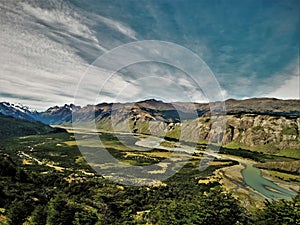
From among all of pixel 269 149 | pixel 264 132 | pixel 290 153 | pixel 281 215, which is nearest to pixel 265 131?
pixel 264 132

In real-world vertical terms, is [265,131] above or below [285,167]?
above

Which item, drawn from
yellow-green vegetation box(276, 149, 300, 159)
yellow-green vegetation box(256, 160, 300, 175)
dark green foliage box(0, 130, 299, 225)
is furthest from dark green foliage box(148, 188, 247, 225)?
yellow-green vegetation box(276, 149, 300, 159)

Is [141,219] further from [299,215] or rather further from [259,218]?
[299,215]

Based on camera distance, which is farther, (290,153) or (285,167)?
(290,153)

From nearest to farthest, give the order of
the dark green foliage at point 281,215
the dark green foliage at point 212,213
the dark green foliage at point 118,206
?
1. the dark green foliage at point 281,215
2. the dark green foliage at point 212,213
3. the dark green foliage at point 118,206

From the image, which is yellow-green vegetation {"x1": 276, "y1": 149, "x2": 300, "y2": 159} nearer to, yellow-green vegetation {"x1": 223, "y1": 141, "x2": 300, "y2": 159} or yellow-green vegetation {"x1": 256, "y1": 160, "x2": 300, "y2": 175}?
yellow-green vegetation {"x1": 223, "y1": 141, "x2": 300, "y2": 159}

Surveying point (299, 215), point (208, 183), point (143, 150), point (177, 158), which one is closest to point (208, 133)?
point (143, 150)

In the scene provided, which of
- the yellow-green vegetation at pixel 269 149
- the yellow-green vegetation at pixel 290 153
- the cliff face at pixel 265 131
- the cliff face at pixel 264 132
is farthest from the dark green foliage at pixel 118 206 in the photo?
the cliff face at pixel 265 131

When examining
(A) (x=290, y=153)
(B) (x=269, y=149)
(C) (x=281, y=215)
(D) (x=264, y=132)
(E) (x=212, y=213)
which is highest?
(D) (x=264, y=132)

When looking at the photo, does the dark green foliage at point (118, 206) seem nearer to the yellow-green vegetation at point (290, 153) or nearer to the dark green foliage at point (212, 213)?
the dark green foliage at point (212, 213)

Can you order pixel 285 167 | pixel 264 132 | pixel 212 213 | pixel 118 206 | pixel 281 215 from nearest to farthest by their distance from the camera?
pixel 281 215
pixel 212 213
pixel 118 206
pixel 285 167
pixel 264 132

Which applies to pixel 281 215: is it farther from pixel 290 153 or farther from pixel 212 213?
pixel 290 153
